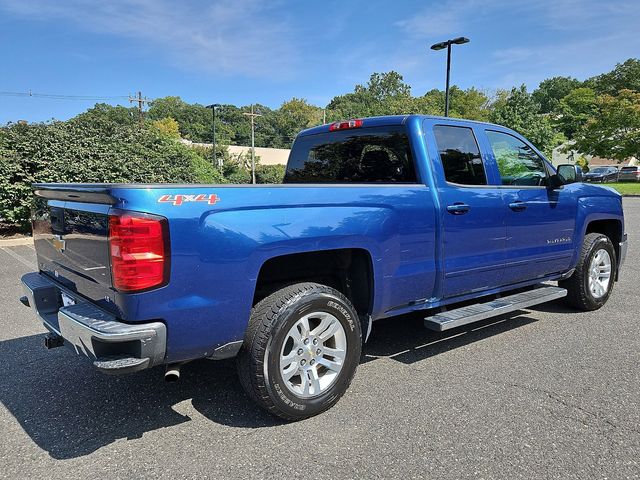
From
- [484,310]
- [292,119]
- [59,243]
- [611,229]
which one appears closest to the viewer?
[59,243]

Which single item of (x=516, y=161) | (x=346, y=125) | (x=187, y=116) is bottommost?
(x=516, y=161)

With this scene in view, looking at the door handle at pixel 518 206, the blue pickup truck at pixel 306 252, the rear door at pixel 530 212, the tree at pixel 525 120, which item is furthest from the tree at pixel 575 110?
the blue pickup truck at pixel 306 252

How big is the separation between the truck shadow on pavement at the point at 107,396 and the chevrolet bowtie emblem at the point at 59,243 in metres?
1.06

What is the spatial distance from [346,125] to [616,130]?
40918mm

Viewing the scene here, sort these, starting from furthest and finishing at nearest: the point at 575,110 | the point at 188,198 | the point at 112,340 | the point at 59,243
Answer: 1. the point at 575,110
2. the point at 59,243
3. the point at 188,198
4. the point at 112,340

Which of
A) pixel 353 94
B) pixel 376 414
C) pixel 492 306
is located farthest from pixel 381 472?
pixel 353 94

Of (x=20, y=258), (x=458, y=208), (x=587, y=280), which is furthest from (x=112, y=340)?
(x=20, y=258)

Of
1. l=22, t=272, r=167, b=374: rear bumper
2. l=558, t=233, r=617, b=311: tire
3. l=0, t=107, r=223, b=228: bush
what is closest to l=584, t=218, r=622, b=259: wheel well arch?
l=558, t=233, r=617, b=311: tire

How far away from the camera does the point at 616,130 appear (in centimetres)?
3772

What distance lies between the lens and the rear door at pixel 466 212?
3.86 meters

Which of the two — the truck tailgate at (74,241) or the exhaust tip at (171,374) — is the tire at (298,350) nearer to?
the exhaust tip at (171,374)

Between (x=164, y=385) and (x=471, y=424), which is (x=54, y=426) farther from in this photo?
(x=471, y=424)

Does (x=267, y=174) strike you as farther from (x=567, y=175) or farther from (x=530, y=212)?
(x=530, y=212)

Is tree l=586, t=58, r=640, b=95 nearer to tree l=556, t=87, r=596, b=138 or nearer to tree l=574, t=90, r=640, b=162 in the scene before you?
tree l=556, t=87, r=596, b=138
